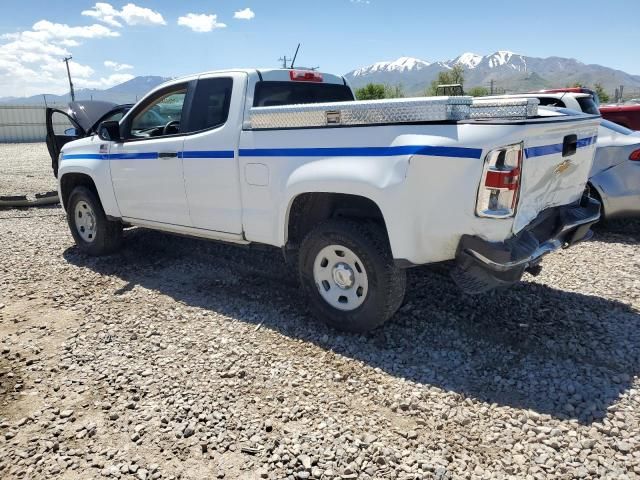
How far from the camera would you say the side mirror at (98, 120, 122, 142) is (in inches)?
200

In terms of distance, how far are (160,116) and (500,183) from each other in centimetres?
389

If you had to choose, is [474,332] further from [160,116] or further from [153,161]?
[160,116]

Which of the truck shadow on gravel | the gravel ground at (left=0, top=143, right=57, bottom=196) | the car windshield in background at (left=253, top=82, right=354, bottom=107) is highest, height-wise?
the car windshield in background at (left=253, top=82, right=354, bottom=107)

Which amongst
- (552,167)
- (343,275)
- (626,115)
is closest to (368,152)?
(343,275)

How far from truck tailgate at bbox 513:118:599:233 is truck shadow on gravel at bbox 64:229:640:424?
947mm

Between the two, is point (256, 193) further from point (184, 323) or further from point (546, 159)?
point (546, 159)

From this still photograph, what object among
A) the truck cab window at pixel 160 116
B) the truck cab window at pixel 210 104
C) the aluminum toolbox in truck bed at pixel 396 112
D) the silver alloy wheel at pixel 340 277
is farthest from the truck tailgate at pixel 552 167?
the truck cab window at pixel 160 116

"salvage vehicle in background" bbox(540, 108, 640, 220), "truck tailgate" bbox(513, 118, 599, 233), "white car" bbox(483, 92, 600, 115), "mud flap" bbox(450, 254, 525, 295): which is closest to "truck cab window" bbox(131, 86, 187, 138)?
"mud flap" bbox(450, 254, 525, 295)

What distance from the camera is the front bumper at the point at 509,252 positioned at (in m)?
Answer: 3.03

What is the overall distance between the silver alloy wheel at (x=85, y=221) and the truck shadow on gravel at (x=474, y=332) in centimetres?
71

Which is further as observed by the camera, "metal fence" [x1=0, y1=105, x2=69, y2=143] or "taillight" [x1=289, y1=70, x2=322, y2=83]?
"metal fence" [x1=0, y1=105, x2=69, y2=143]

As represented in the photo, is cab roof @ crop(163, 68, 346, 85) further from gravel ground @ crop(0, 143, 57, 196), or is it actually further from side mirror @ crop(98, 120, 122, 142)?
gravel ground @ crop(0, 143, 57, 196)

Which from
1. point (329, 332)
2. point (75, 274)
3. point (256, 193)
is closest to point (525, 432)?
point (329, 332)

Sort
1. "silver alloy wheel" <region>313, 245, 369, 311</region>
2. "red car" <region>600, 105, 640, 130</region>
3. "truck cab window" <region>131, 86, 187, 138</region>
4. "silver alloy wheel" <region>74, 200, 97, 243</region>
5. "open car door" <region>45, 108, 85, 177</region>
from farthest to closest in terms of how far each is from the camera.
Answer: "red car" <region>600, 105, 640, 130</region> → "open car door" <region>45, 108, 85, 177</region> → "silver alloy wheel" <region>74, 200, 97, 243</region> → "truck cab window" <region>131, 86, 187, 138</region> → "silver alloy wheel" <region>313, 245, 369, 311</region>
